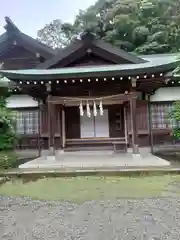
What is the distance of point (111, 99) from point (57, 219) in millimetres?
5984

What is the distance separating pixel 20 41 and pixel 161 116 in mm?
7598

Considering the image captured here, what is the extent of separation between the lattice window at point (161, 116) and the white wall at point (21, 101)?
16.3ft

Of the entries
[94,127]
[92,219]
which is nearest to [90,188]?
[92,219]

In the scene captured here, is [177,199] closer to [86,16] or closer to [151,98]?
[151,98]

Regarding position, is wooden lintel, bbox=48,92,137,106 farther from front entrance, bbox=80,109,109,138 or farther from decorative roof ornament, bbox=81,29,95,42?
decorative roof ornament, bbox=81,29,95,42

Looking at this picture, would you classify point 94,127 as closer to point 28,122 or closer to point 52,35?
point 28,122

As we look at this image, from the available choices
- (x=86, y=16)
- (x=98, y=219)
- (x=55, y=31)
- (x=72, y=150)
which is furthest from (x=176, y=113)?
(x=55, y=31)

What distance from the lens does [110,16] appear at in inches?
966

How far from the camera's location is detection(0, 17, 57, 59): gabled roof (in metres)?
12.4

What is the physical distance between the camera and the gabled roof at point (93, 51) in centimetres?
996

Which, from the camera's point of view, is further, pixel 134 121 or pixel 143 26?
pixel 143 26

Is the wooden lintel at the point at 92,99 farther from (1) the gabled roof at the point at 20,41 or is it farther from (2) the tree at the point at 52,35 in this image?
(2) the tree at the point at 52,35

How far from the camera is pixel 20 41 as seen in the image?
1269 cm

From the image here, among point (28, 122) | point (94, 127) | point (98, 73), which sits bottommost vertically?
point (94, 127)
